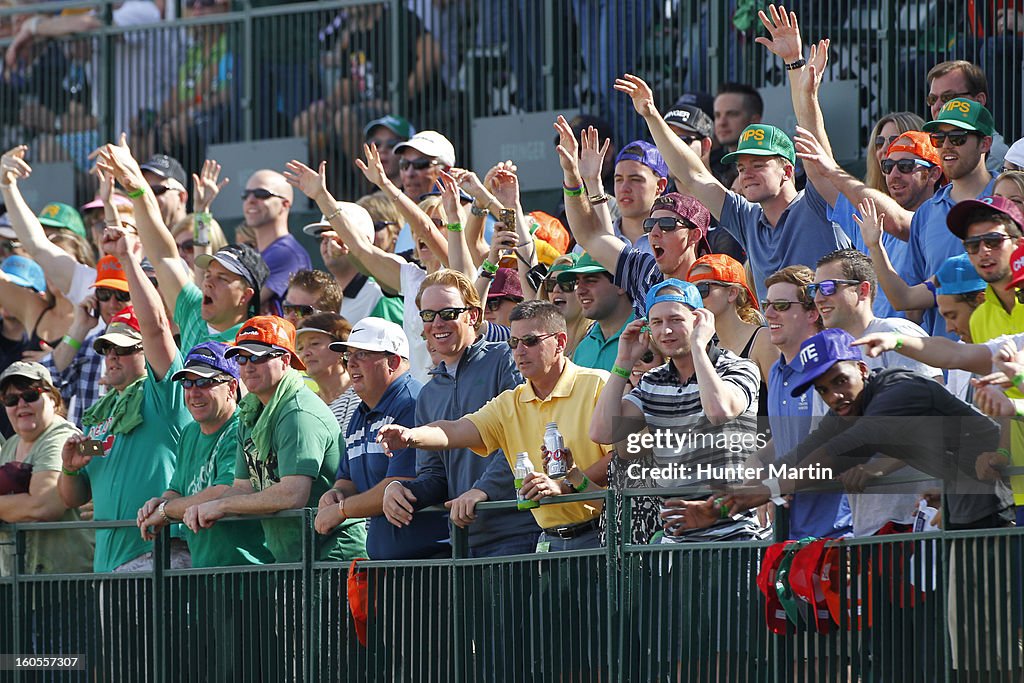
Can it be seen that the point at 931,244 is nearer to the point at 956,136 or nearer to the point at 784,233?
the point at 956,136

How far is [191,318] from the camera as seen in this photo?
37.7 ft

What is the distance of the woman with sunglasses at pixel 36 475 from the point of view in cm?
1038

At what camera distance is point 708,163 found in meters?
11.8

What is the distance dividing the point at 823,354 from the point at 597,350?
2710 millimetres

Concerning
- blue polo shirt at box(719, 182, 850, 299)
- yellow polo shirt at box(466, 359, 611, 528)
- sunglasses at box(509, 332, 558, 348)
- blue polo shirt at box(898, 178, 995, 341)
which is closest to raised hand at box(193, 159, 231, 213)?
blue polo shirt at box(719, 182, 850, 299)

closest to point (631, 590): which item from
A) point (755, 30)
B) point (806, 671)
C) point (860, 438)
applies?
point (806, 671)

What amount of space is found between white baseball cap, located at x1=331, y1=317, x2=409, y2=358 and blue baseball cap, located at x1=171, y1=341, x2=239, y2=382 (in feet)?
2.31

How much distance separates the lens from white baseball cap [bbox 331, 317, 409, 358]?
30.5ft

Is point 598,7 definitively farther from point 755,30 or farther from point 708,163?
point 708,163

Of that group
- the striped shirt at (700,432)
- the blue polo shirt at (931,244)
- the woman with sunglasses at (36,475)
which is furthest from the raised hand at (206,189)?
the striped shirt at (700,432)

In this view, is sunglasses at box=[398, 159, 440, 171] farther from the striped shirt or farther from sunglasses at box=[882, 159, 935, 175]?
the striped shirt

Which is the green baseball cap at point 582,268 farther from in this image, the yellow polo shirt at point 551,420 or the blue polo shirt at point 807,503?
the blue polo shirt at point 807,503

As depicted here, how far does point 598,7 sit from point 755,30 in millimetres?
1468

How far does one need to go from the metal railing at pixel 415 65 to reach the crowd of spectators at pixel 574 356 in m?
0.66
